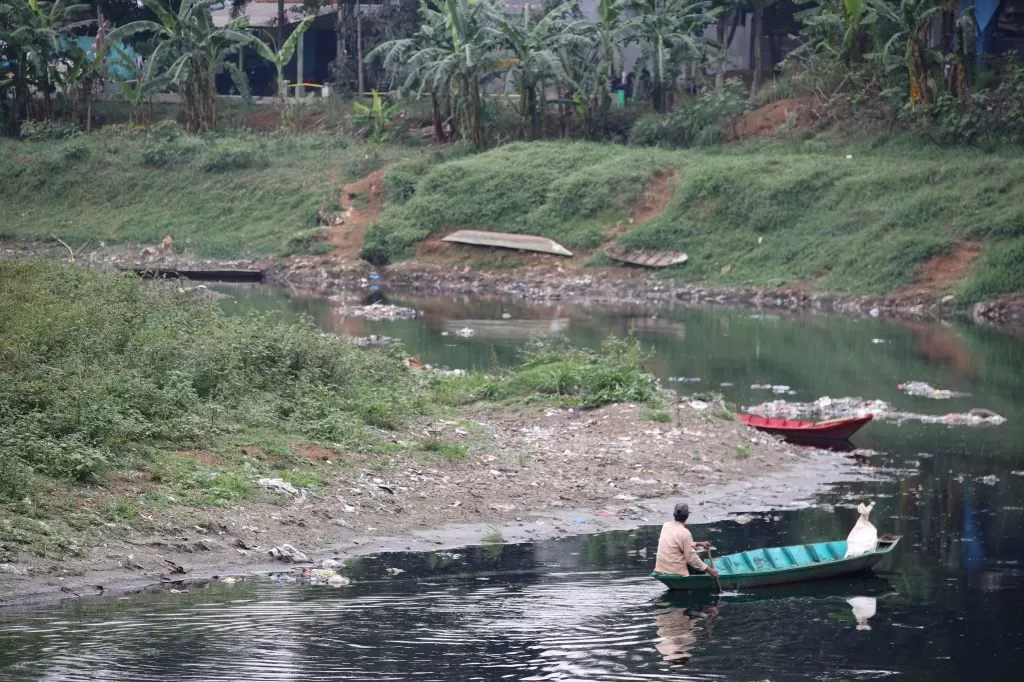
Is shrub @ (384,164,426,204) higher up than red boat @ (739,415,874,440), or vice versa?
shrub @ (384,164,426,204)

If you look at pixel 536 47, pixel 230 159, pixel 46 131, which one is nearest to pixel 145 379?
pixel 536 47

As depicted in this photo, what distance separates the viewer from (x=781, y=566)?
1083 centimetres

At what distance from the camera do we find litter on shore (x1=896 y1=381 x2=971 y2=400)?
68.3ft

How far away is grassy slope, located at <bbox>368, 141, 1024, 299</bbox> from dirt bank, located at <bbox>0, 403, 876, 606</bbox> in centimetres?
1743

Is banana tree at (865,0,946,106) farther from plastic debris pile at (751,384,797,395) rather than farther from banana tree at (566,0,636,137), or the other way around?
plastic debris pile at (751,384,797,395)

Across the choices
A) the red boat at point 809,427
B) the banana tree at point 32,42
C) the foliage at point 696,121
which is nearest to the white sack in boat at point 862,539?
the red boat at point 809,427

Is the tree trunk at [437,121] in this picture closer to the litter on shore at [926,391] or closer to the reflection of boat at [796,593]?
the litter on shore at [926,391]

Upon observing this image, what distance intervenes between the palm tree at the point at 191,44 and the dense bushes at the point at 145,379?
26114 millimetres

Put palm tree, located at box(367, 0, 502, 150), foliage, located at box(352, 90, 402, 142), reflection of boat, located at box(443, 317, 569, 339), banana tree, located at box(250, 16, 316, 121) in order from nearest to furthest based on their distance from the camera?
reflection of boat, located at box(443, 317, 569, 339), palm tree, located at box(367, 0, 502, 150), banana tree, located at box(250, 16, 316, 121), foliage, located at box(352, 90, 402, 142)

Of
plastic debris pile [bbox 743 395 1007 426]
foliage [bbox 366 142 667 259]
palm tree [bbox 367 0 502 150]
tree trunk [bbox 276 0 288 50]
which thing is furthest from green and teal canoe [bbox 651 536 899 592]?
tree trunk [bbox 276 0 288 50]

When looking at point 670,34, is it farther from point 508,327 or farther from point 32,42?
point 32,42

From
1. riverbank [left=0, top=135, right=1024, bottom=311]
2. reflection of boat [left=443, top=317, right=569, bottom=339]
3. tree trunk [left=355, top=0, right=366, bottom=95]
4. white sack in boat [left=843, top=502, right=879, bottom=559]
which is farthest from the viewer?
tree trunk [left=355, top=0, right=366, bottom=95]

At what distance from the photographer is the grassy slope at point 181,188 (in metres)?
41.1

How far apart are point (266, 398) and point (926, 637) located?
23.6 ft
